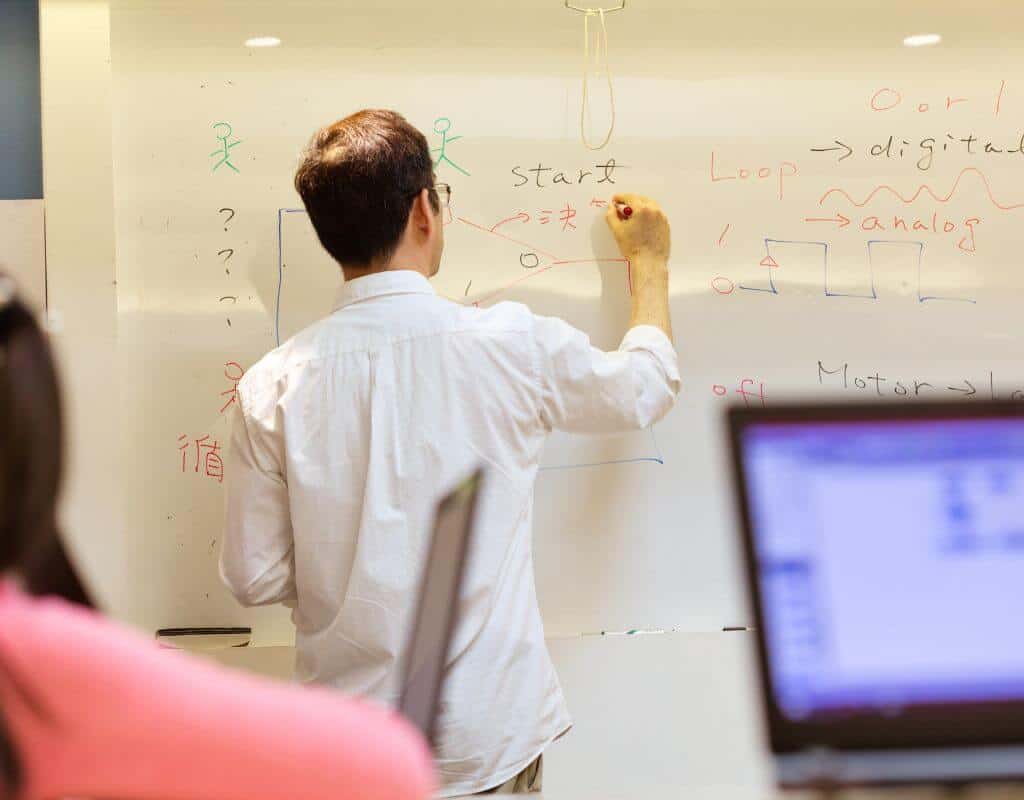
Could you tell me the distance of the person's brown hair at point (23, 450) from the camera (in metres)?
0.60

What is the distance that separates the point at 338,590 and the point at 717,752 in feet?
2.56

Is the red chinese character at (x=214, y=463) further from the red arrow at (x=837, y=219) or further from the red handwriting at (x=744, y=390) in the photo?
the red arrow at (x=837, y=219)

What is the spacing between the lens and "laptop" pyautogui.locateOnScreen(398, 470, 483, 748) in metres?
0.72

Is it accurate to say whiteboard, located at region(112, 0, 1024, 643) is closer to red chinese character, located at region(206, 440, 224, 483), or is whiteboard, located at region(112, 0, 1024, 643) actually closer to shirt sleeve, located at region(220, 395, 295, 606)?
red chinese character, located at region(206, 440, 224, 483)

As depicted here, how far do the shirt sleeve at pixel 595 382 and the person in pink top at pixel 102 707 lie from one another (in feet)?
2.88

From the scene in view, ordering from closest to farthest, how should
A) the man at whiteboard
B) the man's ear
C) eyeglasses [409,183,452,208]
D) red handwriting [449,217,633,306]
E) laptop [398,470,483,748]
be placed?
laptop [398,470,483,748]
the man at whiteboard
the man's ear
eyeglasses [409,183,452,208]
red handwriting [449,217,633,306]

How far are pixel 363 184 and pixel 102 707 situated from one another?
1.02 meters

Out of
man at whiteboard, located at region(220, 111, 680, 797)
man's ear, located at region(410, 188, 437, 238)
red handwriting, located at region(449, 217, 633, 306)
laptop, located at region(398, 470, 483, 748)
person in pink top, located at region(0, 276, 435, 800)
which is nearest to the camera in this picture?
person in pink top, located at region(0, 276, 435, 800)

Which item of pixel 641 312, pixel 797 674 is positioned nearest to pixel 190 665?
pixel 797 674

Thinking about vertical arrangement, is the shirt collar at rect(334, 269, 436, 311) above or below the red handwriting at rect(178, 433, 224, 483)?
above

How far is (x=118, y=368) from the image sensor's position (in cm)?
186

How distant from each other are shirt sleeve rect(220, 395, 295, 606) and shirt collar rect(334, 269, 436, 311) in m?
0.21

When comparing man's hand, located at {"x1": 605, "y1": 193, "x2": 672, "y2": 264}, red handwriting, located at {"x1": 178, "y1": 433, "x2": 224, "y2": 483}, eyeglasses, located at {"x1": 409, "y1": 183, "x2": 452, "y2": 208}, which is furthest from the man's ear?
red handwriting, located at {"x1": 178, "y1": 433, "x2": 224, "y2": 483}

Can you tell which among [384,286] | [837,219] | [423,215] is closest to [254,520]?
[384,286]
